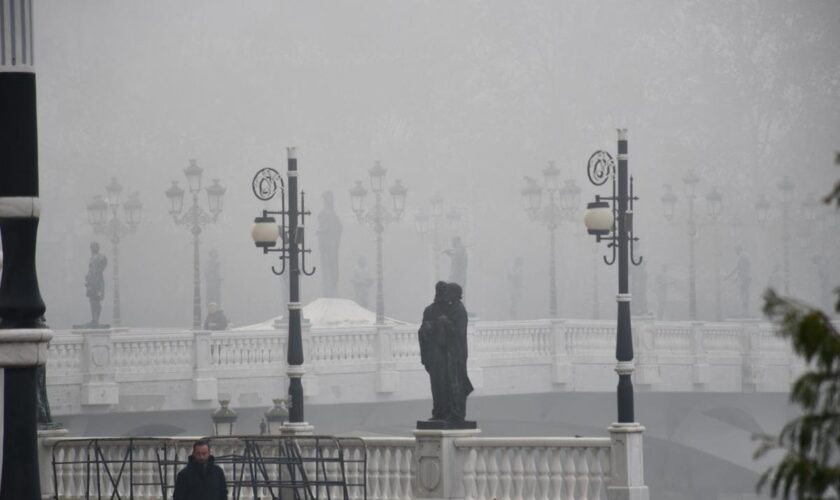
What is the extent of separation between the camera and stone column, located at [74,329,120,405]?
36.0 metres

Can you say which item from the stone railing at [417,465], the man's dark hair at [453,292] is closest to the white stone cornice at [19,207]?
the stone railing at [417,465]

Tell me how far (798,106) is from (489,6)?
12.3m

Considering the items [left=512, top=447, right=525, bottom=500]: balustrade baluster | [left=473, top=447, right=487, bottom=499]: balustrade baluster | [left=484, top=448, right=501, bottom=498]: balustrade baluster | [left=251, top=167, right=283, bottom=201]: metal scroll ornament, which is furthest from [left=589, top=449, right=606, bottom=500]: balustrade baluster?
[left=251, top=167, right=283, bottom=201]: metal scroll ornament

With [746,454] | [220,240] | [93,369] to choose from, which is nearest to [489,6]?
[220,240]

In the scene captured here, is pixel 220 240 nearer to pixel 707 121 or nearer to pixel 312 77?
pixel 312 77

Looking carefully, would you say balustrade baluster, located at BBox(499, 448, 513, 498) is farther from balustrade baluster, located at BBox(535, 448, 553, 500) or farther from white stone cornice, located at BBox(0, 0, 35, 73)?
white stone cornice, located at BBox(0, 0, 35, 73)

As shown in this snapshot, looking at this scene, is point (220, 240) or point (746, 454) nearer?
point (746, 454)

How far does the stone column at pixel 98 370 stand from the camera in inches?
1416

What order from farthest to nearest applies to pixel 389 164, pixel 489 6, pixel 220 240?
pixel 489 6, pixel 389 164, pixel 220 240

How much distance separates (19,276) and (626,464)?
9.76 metres

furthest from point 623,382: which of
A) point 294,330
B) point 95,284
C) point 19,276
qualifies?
point 95,284

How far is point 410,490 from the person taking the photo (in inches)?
701

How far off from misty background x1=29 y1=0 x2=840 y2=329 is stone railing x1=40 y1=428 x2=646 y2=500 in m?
40.7

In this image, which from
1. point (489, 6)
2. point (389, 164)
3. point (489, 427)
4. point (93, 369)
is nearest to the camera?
point (93, 369)
